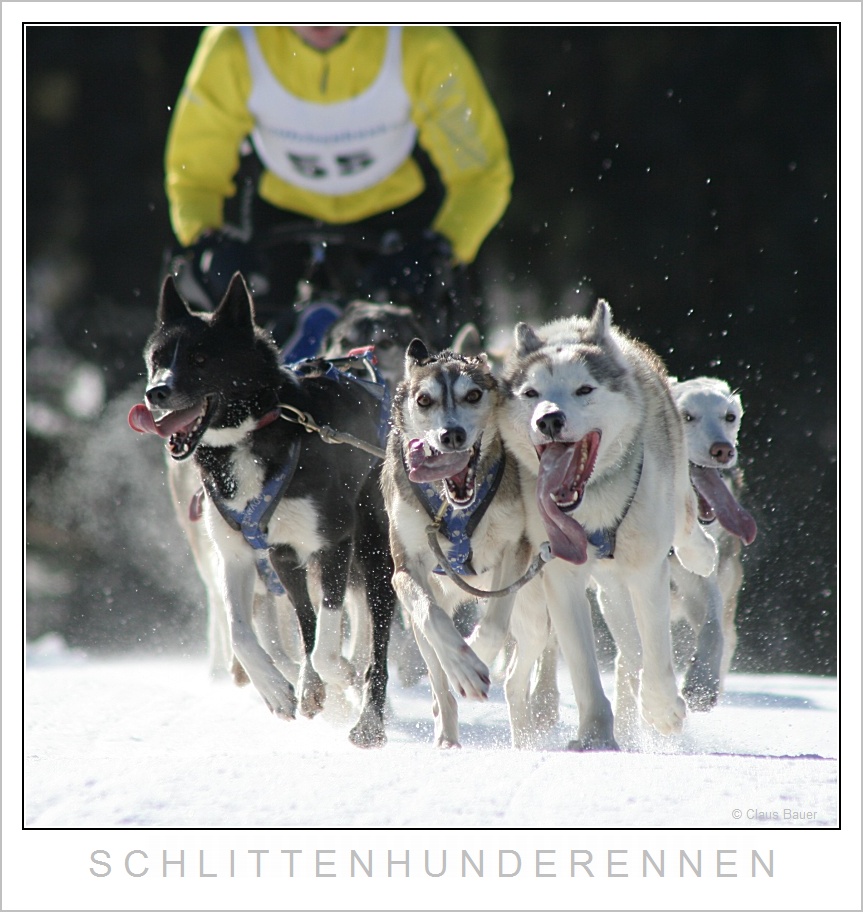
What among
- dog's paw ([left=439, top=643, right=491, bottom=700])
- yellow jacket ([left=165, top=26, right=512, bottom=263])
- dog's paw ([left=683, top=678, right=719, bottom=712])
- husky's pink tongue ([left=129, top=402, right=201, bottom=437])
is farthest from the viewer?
yellow jacket ([left=165, top=26, right=512, bottom=263])

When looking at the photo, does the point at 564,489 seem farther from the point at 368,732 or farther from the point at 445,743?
the point at 368,732

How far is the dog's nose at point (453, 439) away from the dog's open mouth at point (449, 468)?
27 millimetres

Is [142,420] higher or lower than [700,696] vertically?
higher

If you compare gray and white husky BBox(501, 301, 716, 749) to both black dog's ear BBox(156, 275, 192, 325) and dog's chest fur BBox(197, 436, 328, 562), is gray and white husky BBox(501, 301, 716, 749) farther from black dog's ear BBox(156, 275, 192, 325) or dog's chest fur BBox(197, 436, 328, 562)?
black dog's ear BBox(156, 275, 192, 325)

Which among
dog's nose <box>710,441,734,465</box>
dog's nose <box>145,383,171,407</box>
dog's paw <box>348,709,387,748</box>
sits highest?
dog's nose <box>145,383,171,407</box>

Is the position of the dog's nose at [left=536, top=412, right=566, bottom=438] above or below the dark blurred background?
below

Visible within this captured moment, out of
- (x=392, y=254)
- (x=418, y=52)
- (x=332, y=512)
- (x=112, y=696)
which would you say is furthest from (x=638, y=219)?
(x=332, y=512)

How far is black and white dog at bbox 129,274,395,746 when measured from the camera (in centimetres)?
331

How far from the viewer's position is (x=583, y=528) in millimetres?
3059

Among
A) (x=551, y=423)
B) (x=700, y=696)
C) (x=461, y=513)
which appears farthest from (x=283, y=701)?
(x=700, y=696)

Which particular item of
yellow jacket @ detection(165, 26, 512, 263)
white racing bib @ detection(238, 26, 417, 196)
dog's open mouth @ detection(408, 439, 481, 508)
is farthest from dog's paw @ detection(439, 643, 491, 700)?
white racing bib @ detection(238, 26, 417, 196)

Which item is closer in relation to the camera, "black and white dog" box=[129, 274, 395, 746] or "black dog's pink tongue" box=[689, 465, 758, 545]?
"black and white dog" box=[129, 274, 395, 746]

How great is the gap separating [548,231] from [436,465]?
5462 millimetres

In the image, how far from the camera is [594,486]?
3.12 meters
